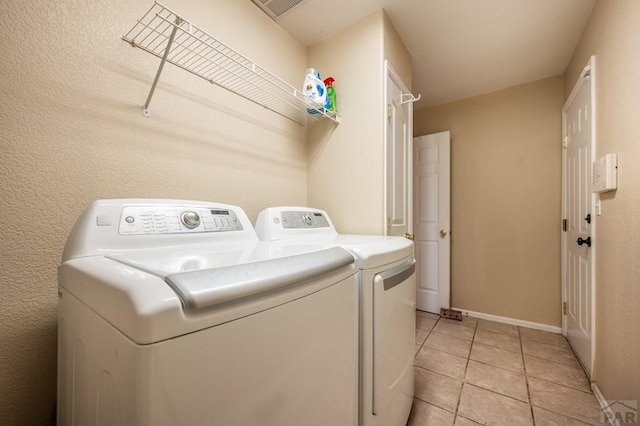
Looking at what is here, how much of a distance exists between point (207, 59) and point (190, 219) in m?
0.75

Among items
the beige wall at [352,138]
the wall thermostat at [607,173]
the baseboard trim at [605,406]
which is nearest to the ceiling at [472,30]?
the beige wall at [352,138]

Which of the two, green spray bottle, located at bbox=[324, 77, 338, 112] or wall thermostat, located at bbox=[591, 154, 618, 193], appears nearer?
wall thermostat, located at bbox=[591, 154, 618, 193]

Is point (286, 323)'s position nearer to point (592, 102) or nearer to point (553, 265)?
point (592, 102)

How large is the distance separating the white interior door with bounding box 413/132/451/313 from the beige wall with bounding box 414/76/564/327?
136mm

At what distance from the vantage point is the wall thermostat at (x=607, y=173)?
1.35 metres

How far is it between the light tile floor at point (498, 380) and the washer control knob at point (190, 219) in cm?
148

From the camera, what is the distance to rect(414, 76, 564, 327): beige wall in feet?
8.04

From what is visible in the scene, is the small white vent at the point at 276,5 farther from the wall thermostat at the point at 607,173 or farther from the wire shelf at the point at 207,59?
the wall thermostat at the point at 607,173

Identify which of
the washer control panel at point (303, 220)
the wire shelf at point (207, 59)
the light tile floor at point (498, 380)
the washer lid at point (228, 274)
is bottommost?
the light tile floor at point (498, 380)

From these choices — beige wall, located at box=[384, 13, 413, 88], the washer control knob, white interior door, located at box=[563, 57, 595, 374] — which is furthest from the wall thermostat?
the washer control knob

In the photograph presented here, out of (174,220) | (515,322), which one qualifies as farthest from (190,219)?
(515,322)

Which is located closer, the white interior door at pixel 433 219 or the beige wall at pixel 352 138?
the beige wall at pixel 352 138

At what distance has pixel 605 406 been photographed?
140cm

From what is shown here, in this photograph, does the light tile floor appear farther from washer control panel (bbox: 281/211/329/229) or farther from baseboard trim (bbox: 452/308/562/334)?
washer control panel (bbox: 281/211/329/229)
